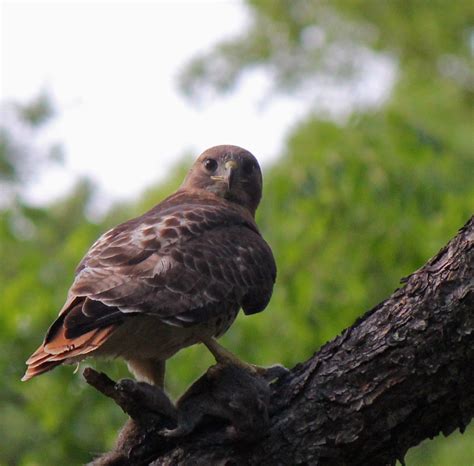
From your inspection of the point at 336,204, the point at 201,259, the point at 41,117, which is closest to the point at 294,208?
the point at 336,204

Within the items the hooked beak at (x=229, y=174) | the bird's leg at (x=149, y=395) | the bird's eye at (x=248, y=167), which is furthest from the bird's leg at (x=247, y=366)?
the bird's eye at (x=248, y=167)

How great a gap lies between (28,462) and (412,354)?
160 inches

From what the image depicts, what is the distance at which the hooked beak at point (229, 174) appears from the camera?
6.59 metres

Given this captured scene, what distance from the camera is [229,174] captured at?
6617mm

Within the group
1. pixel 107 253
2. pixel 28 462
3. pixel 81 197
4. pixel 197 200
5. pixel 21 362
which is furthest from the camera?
pixel 81 197

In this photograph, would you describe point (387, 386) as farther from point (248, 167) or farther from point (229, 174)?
point (248, 167)

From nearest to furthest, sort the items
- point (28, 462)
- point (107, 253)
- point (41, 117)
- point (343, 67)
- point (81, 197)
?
point (107, 253)
point (28, 462)
point (41, 117)
point (81, 197)
point (343, 67)

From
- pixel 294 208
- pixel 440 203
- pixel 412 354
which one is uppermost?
pixel 294 208

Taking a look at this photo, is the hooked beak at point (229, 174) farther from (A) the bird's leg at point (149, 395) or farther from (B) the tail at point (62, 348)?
(B) the tail at point (62, 348)

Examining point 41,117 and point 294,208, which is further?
point 41,117

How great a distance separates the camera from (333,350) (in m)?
4.26

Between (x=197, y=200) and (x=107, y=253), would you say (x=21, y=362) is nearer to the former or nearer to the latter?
(x=197, y=200)

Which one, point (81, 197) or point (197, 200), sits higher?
point (81, 197)

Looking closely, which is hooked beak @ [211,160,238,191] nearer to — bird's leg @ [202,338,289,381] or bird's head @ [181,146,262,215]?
bird's head @ [181,146,262,215]
